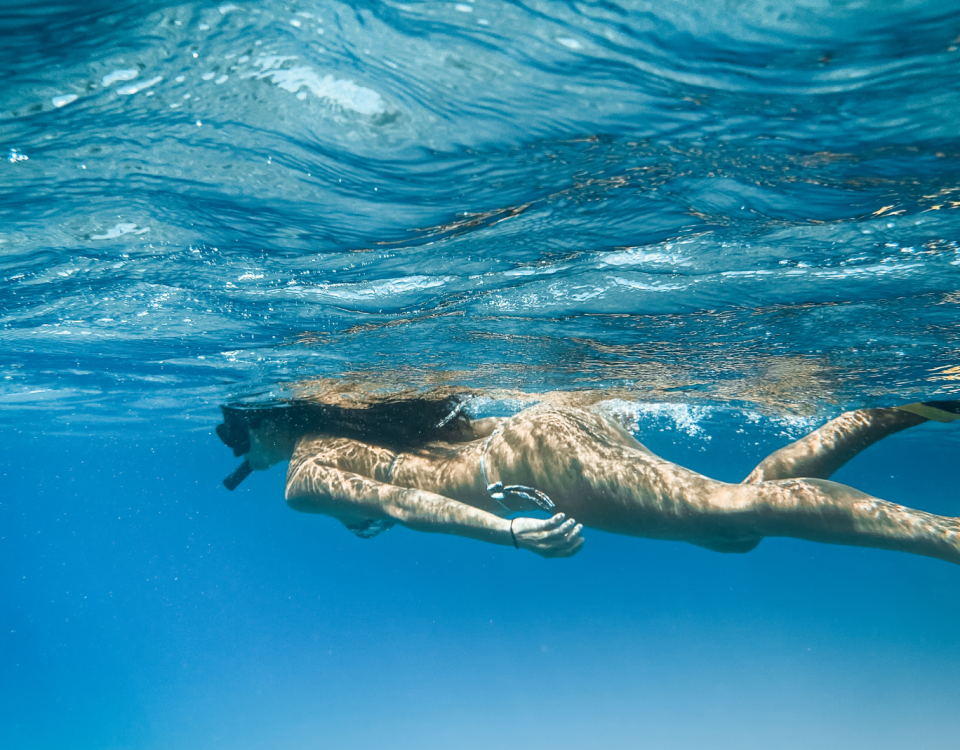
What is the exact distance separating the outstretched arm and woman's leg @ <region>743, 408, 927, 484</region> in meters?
3.11

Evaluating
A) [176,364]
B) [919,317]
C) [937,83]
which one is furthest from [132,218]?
[919,317]

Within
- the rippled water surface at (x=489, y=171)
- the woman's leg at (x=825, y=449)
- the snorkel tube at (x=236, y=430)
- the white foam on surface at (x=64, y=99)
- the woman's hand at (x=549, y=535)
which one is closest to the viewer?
the rippled water surface at (x=489, y=171)

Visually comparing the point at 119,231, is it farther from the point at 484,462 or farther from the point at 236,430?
the point at 484,462

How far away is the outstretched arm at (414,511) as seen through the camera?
19.4ft

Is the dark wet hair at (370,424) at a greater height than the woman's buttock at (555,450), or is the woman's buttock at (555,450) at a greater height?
the woman's buttock at (555,450)

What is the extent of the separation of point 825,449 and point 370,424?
8.17 metres

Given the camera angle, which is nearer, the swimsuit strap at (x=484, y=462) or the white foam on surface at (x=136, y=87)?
the white foam on surface at (x=136, y=87)

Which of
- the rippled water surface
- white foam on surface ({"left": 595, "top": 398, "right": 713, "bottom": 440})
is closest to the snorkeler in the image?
the rippled water surface

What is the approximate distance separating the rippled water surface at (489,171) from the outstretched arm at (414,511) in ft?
8.94

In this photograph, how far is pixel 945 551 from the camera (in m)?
5.33

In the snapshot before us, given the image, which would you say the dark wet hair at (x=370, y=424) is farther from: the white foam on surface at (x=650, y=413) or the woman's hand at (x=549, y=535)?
the white foam on surface at (x=650, y=413)

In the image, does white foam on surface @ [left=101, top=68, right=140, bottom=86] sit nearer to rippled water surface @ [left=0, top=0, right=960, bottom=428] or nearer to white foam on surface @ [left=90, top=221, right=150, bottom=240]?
rippled water surface @ [left=0, top=0, right=960, bottom=428]

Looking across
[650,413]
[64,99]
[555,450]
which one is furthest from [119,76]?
[650,413]

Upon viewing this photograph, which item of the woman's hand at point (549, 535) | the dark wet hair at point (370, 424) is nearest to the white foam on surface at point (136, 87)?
the woman's hand at point (549, 535)
